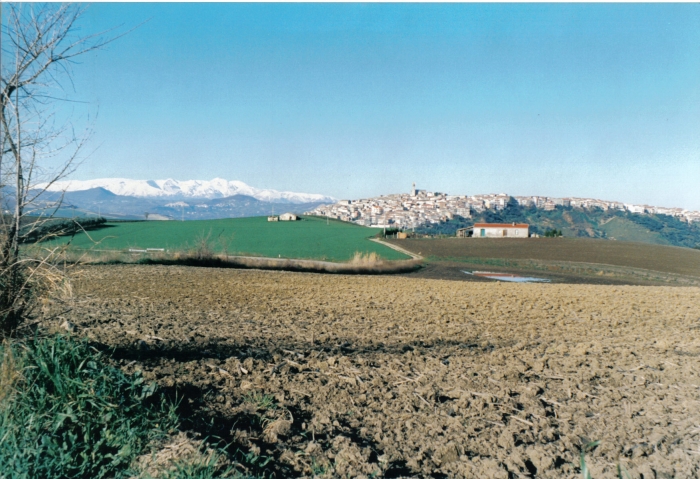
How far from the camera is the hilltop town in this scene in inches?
3425

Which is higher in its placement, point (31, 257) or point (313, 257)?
point (31, 257)

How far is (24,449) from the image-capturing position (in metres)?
3.48

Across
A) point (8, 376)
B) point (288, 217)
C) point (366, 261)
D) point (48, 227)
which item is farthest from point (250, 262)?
point (288, 217)

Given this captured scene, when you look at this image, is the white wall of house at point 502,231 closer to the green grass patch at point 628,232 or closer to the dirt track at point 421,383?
the green grass patch at point 628,232

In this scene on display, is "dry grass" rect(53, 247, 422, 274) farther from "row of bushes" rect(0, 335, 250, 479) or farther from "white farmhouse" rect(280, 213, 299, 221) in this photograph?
"white farmhouse" rect(280, 213, 299, 221)

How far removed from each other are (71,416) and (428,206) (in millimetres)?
96428

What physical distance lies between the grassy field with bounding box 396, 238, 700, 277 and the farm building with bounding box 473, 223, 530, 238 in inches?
486

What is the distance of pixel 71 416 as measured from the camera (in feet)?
12.6

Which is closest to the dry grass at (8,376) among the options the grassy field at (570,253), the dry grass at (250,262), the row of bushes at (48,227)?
the row of bushes at (48,227)

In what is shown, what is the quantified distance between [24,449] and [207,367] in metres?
2.31

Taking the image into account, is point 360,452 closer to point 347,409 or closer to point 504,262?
point 347,409

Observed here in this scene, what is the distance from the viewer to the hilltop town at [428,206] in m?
87.0

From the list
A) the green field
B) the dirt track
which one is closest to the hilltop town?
the green field

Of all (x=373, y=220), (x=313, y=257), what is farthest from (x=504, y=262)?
(x=373, y=220)
